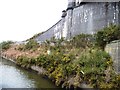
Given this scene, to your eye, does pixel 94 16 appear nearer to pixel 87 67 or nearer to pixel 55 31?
pixel 55 31

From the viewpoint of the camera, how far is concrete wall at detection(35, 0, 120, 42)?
22438 mm

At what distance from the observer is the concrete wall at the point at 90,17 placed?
73.6ft

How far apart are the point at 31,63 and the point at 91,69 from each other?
8417 mm

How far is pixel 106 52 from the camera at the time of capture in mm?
13914

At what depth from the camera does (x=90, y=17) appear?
2416 cm

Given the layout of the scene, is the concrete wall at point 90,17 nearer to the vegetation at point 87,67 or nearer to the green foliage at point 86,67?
the vegetation at point 87,67

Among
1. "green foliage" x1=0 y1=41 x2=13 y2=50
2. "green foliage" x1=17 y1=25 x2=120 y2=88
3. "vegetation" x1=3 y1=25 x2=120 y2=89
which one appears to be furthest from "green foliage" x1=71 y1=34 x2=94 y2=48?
"green foliage" x1=0 y1=41 x2=13 y2=50

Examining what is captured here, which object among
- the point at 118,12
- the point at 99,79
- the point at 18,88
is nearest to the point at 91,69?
the point at 99,79

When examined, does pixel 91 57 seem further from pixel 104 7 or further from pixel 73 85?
pixel 104 7

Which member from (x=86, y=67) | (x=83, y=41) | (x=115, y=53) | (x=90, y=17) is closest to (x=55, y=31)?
(x=90, y=17)

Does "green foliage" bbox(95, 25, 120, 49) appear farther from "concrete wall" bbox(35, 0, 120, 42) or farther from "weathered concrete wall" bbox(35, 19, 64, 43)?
"weathered concrete wall" bbox(35, 19, 64, 43)

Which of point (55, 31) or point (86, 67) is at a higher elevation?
point (55, 31)

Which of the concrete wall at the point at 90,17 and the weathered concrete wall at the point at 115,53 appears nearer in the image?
the weathered concrete wall at the point at 115,53

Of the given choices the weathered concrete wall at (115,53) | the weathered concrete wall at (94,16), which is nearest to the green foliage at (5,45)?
the weathered concrete wall at (94,16)
